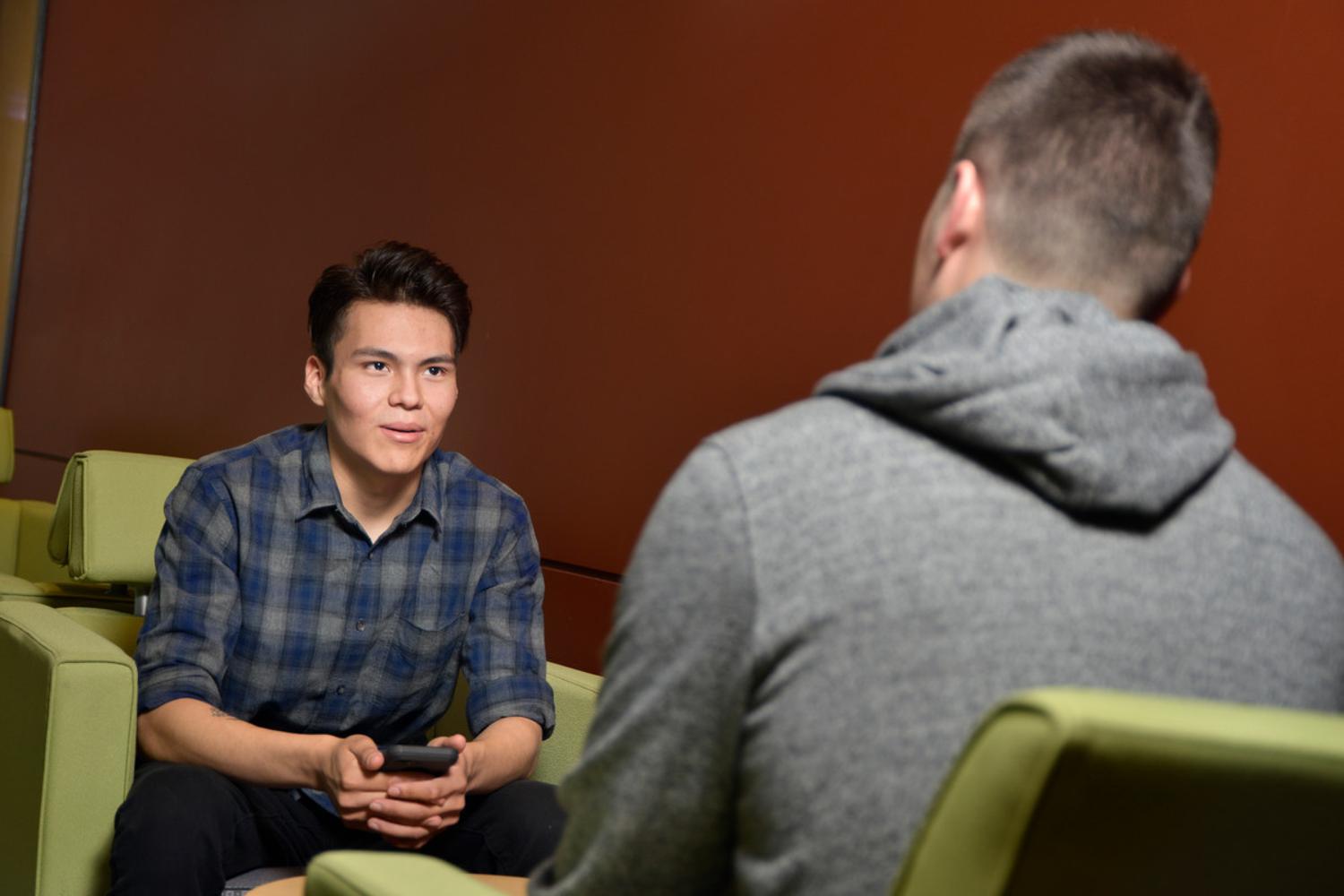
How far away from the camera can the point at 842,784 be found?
31.5 inches

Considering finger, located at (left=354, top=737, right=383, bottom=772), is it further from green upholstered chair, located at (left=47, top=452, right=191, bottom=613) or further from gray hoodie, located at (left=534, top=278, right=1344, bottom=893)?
green upholstered chair, located at (left=47, top=452, right=191, bottom=613)

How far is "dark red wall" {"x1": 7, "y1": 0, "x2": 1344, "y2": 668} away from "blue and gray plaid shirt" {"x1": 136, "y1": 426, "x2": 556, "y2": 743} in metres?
0.59

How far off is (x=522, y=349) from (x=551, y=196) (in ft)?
1.18

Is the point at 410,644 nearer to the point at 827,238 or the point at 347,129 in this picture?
the point at 827,238

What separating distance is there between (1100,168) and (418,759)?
1.29 meters

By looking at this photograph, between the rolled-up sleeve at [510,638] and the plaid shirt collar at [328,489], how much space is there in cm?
13

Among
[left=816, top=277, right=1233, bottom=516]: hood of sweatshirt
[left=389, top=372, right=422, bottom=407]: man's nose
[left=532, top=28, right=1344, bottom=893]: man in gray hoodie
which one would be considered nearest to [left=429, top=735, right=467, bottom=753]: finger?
[left=389, top=372, right=422, bottom=407]: man's nose

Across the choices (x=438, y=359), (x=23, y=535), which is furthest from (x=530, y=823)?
(x=23, y=535)

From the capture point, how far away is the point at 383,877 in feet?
3.55

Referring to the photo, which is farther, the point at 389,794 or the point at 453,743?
the point at 453,743

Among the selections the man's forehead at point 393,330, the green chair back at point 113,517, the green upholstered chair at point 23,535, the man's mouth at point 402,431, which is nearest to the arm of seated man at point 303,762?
Answer: the man's mouth at point 402,431

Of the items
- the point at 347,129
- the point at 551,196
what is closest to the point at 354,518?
the point at 551,196

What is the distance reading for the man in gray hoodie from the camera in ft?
2.61

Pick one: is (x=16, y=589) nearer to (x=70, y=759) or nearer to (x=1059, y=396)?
(x=70, y=759)
